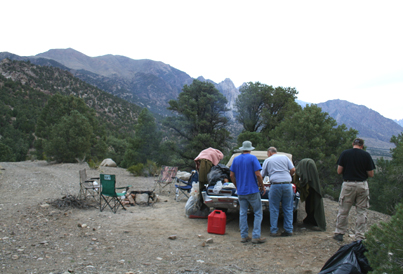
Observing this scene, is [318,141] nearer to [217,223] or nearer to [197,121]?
[197,121]

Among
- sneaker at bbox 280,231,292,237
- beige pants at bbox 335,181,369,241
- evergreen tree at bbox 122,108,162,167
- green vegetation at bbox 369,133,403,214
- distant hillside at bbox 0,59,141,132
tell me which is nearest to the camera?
beige pants at bbox 335,181,369,241

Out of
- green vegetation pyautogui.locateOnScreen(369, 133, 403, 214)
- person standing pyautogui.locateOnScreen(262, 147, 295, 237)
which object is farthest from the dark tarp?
green vegetation pyautogui.locateOnScreen(369, 133, 403, 214)

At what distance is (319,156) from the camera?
1334cm

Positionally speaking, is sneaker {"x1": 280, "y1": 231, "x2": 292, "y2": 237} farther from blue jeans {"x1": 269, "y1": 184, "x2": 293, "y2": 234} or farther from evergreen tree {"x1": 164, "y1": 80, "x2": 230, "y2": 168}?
evergreen tree {"x1": 164, "y1": 80, "x2": 230, "y2": 168}

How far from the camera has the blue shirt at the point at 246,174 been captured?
4.50m

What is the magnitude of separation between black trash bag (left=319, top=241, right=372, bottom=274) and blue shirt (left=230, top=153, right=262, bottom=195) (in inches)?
74.2

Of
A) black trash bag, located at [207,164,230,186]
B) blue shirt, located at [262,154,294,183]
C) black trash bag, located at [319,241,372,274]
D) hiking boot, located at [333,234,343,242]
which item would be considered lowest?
hiking boot, located at [333,234,343,242]

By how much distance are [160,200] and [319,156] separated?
867 cm

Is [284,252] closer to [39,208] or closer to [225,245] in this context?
[225,245]

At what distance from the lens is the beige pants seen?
434cm

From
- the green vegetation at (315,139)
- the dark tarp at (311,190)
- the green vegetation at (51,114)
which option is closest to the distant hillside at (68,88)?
the green vegetation at (51,114)

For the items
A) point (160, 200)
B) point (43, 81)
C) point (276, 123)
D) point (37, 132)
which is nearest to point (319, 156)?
point (276, 123)

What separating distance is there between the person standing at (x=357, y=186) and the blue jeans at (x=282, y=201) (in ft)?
2.59

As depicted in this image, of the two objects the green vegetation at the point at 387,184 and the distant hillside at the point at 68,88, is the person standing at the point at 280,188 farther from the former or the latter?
the distant hillside at the point at 68,88
